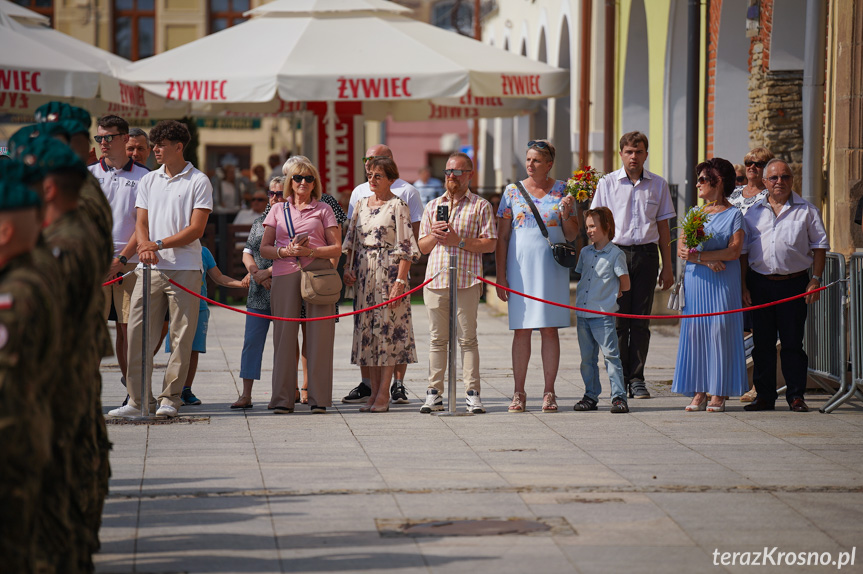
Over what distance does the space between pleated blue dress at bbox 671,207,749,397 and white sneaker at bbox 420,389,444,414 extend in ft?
5.79

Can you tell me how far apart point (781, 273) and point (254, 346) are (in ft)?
13.2

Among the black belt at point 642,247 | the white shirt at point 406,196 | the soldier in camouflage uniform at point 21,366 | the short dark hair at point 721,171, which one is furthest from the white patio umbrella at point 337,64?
the soldier in camouflage uniform at point 21,366

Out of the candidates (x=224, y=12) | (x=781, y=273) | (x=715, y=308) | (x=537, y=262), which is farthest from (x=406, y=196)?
(x=224, y=12)

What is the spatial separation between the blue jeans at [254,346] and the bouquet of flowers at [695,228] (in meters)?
3.20

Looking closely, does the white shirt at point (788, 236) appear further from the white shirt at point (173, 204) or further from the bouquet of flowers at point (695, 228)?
the white shirt at point (173, 204)

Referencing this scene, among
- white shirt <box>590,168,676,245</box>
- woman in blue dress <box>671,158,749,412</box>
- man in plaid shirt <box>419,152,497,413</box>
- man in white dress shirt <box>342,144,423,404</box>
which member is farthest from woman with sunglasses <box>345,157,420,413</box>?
woman in blue dress <box>671,158,749,412</box>

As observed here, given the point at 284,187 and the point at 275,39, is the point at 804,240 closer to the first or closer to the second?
the point at 284,187

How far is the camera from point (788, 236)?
962cm

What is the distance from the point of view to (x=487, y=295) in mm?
19391

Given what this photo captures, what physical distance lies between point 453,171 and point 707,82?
26.9 feet

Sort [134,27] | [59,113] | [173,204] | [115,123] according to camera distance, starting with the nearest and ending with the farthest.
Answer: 1. [59,113]
2. [173,204]
3. [115,123]
4. [134,27]

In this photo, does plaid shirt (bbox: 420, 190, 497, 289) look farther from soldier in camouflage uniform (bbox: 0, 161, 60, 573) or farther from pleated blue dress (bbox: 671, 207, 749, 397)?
soldier in camouflage uniform (bbox: 0, 161, 60, 573)

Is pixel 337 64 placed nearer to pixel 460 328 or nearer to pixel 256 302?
pixel 256 302

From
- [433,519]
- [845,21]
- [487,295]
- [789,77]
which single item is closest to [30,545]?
[433,519]
